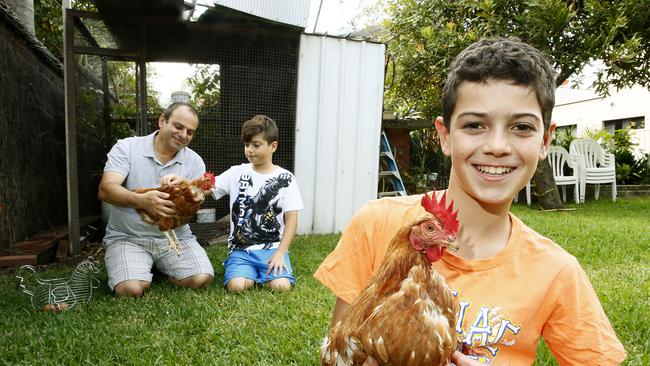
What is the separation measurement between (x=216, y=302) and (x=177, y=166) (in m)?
1.39

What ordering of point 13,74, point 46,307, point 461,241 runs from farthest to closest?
point 13,74, point 46,307, point 461,241

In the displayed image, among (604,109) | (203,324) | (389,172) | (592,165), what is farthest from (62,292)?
(604,109)

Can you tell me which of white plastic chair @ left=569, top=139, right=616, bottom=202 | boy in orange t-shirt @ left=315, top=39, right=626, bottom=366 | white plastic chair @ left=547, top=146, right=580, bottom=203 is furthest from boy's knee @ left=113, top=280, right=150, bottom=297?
white plastic chair @ left=569, top=139, right=616, bottom=202

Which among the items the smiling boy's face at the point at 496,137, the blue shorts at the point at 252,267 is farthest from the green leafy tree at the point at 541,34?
the smiling boy's face at the point at 496,137

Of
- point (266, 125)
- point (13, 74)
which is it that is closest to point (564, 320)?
point (266, 125)

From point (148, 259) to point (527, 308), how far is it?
3385 millimetres

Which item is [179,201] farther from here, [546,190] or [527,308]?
[546,190]

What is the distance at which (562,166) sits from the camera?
34.0ft

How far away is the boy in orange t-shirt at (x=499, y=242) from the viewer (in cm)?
140

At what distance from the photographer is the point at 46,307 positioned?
3.28m

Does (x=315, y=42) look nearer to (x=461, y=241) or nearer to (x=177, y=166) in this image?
(x=177, y=166)

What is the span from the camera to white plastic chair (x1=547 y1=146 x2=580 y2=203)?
9914 millimetres

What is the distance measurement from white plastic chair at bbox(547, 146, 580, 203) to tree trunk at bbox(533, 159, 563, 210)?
3.52 feet

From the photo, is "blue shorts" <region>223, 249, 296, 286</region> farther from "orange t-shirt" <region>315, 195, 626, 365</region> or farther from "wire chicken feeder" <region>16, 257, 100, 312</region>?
"orange t-shirt" <region>315, 195, 626, 365</region>
